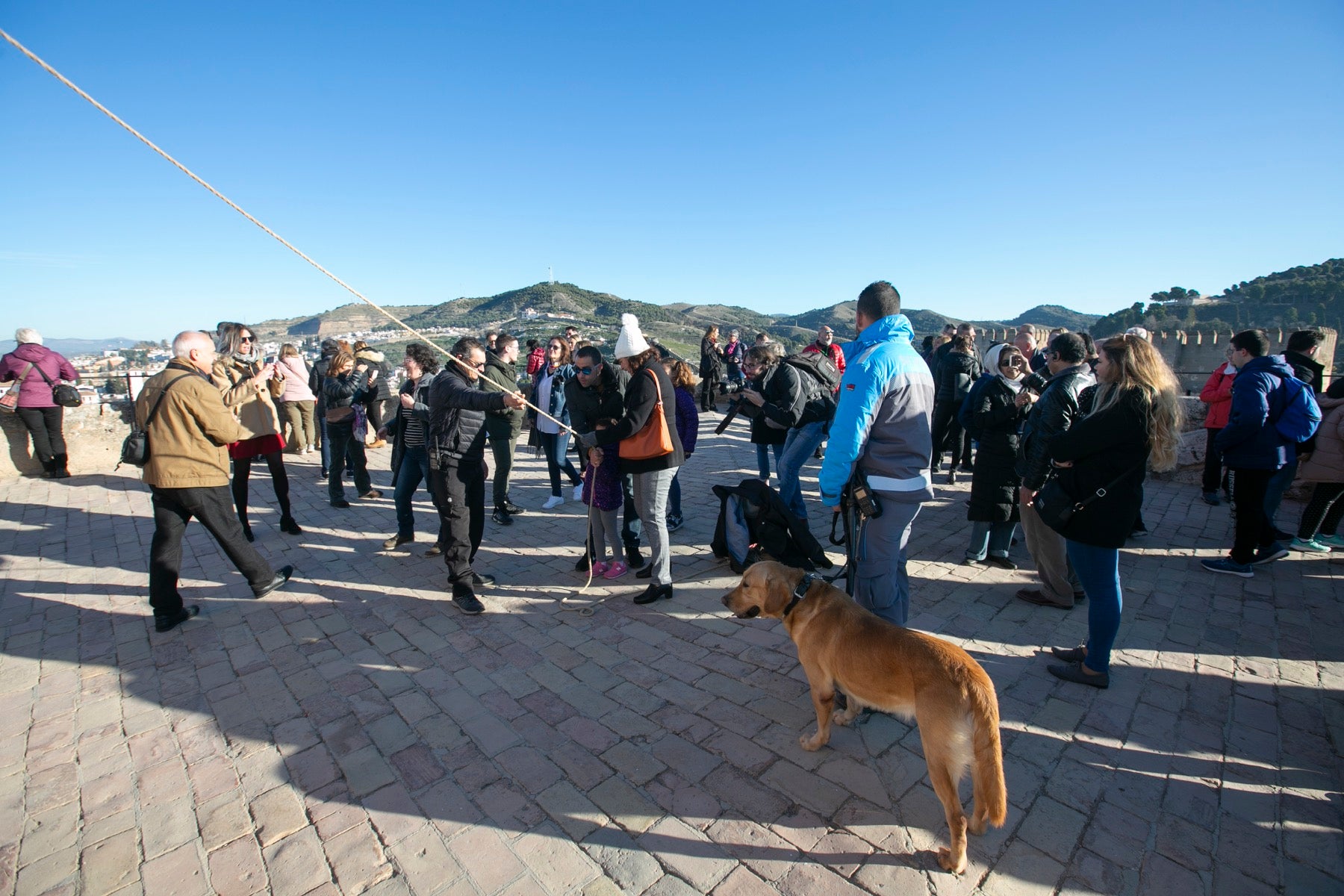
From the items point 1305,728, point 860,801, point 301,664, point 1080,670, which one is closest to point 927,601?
point 1080,670

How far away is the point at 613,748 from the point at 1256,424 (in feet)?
18.5

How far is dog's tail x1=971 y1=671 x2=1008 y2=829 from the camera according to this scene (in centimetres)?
201

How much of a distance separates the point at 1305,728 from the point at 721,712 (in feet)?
10.1

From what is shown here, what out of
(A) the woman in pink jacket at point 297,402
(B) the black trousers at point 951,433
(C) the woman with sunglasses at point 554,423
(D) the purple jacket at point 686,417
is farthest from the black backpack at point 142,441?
(B) the black trousers at point 951,433

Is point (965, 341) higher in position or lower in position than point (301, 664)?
higher

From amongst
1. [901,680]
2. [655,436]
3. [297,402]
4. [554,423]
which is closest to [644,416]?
[655,436]

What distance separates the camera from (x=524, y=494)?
7.92m

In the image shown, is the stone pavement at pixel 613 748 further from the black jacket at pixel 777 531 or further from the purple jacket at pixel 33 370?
the purple jacket at pixel 33 370

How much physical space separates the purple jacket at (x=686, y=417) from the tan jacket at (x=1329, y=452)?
18.5 ft

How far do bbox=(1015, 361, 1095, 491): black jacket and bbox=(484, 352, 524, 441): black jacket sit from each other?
15.3 ft

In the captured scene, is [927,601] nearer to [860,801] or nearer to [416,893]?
[860,801]

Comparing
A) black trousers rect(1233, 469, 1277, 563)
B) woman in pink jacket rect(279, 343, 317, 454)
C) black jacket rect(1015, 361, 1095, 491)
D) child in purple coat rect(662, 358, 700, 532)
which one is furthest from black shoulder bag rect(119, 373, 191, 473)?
black trousers rect(1233, 469, 1277, 563)

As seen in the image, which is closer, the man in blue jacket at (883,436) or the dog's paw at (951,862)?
the dog's paw at (951,862)

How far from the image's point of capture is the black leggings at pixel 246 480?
584 centimetres
